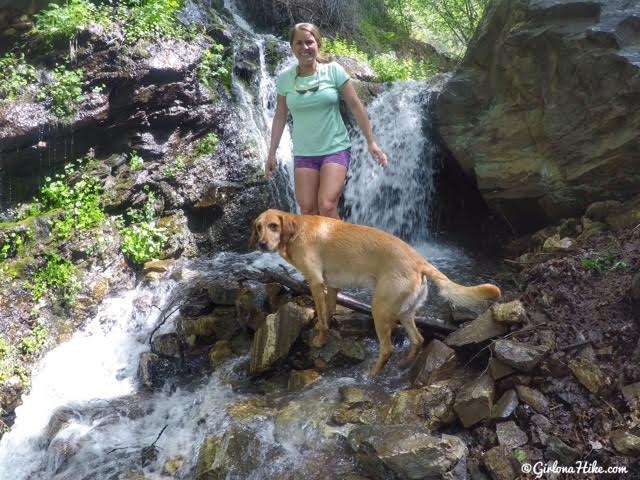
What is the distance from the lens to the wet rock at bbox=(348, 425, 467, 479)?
317 cm

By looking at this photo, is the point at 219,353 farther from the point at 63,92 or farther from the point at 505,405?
the point at 63,92

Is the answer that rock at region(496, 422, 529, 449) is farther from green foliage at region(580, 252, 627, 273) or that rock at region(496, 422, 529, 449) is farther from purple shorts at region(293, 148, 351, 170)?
purple shorts at region(293, 148, 351, 170)

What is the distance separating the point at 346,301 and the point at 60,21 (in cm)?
624

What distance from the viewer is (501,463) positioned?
3201 mm

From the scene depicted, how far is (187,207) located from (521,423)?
20.8ft

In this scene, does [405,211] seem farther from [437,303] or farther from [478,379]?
[478,379]

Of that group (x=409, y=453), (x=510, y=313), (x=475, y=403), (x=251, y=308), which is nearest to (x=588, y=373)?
(x=510, y=313)

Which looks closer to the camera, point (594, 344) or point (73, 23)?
point (594, 344)

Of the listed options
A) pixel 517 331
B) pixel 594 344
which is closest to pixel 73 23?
pixel 517 331

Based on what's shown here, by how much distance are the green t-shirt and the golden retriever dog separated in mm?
837

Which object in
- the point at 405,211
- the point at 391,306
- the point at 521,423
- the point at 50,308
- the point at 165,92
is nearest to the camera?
the point at 521,423

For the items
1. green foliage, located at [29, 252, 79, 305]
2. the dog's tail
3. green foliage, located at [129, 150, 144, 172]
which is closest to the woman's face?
the dog's tail

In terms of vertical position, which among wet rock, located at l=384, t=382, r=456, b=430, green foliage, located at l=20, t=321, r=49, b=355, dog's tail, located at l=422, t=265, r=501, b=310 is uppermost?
dog's tail, located at l=422, t=265, r=501, b=310

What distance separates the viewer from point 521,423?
343cm
